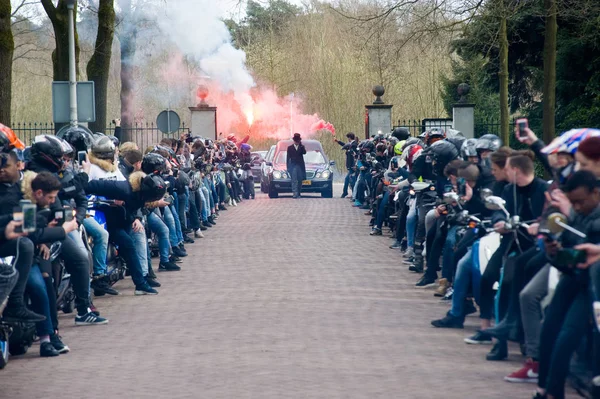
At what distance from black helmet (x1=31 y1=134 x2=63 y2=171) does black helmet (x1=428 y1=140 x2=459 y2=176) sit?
4681 millimetres

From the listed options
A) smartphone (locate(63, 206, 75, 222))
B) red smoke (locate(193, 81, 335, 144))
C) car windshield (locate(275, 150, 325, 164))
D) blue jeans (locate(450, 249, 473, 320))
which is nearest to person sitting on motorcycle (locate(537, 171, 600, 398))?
blue jeans (locate(450, 249, 473, 320))

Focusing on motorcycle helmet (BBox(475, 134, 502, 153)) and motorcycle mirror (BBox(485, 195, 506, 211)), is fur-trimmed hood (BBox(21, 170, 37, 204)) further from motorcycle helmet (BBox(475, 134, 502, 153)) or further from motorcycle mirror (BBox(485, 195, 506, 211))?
motorcycle helmet (BBox(475, 134, 502, 153))

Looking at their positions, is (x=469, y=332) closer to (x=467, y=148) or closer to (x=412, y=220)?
(x=467, y=148)

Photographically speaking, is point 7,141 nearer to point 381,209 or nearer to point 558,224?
point 558,224

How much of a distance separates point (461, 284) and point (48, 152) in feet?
12.7

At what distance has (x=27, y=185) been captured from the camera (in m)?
9.36

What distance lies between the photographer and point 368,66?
2077 inches

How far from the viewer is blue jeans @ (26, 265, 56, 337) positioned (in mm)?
8977

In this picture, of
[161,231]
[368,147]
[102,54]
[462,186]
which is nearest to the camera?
[462,186]

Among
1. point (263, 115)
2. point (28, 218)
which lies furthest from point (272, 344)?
point (263, 115)

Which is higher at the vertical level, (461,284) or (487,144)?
(487,144)

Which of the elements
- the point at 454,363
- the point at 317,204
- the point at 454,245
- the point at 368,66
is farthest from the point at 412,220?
the point at 368,66

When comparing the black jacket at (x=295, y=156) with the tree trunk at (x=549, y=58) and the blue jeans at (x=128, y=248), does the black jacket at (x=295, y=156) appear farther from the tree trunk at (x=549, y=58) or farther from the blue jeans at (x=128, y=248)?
the blue jeans at (x=128, y=248)

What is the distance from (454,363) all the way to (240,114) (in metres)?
45.3
